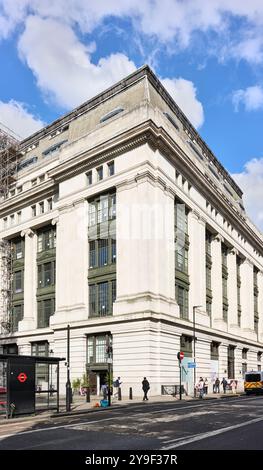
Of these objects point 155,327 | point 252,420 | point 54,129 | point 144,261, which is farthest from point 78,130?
point 252,420

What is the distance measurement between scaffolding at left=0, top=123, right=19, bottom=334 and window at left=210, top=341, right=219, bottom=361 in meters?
25.3

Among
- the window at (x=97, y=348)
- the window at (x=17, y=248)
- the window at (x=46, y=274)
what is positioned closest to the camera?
the window at (x=97, y=348)

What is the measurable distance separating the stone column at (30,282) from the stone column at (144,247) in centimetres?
1648

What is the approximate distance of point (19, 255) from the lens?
6500 cm

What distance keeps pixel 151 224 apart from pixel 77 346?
574 inches

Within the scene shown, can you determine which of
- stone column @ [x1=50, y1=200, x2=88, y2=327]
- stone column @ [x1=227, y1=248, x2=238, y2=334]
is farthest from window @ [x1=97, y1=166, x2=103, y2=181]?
stone column @ [x1=227, y1=248, x2=238, y2=334]

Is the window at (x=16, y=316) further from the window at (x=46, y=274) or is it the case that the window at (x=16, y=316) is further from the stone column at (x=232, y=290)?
the stone column at (x=232, y=290)

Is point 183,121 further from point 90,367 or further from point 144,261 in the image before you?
point 90,367

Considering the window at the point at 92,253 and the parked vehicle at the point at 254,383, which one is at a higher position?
the window at the point at 92,253

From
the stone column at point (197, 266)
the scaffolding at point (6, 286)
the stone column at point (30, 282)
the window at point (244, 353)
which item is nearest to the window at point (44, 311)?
the stone column at point (30, 282)

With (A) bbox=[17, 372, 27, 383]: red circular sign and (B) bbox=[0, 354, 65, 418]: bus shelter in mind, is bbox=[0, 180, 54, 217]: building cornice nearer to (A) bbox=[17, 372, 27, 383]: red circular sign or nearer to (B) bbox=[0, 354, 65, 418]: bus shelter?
(B) bbox=[0, 354, 65, 418]: bus shelter

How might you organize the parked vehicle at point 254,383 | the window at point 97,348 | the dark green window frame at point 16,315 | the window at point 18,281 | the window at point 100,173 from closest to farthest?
the window at point 97,348, the parked vehicle at point 254,383, the window at point 100,173, the dark green window frame at point 16,315, the window at point 18,281

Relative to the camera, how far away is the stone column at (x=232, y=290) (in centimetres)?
6788

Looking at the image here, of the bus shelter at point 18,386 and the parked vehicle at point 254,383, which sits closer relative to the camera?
the bus shelter at point 18,386
